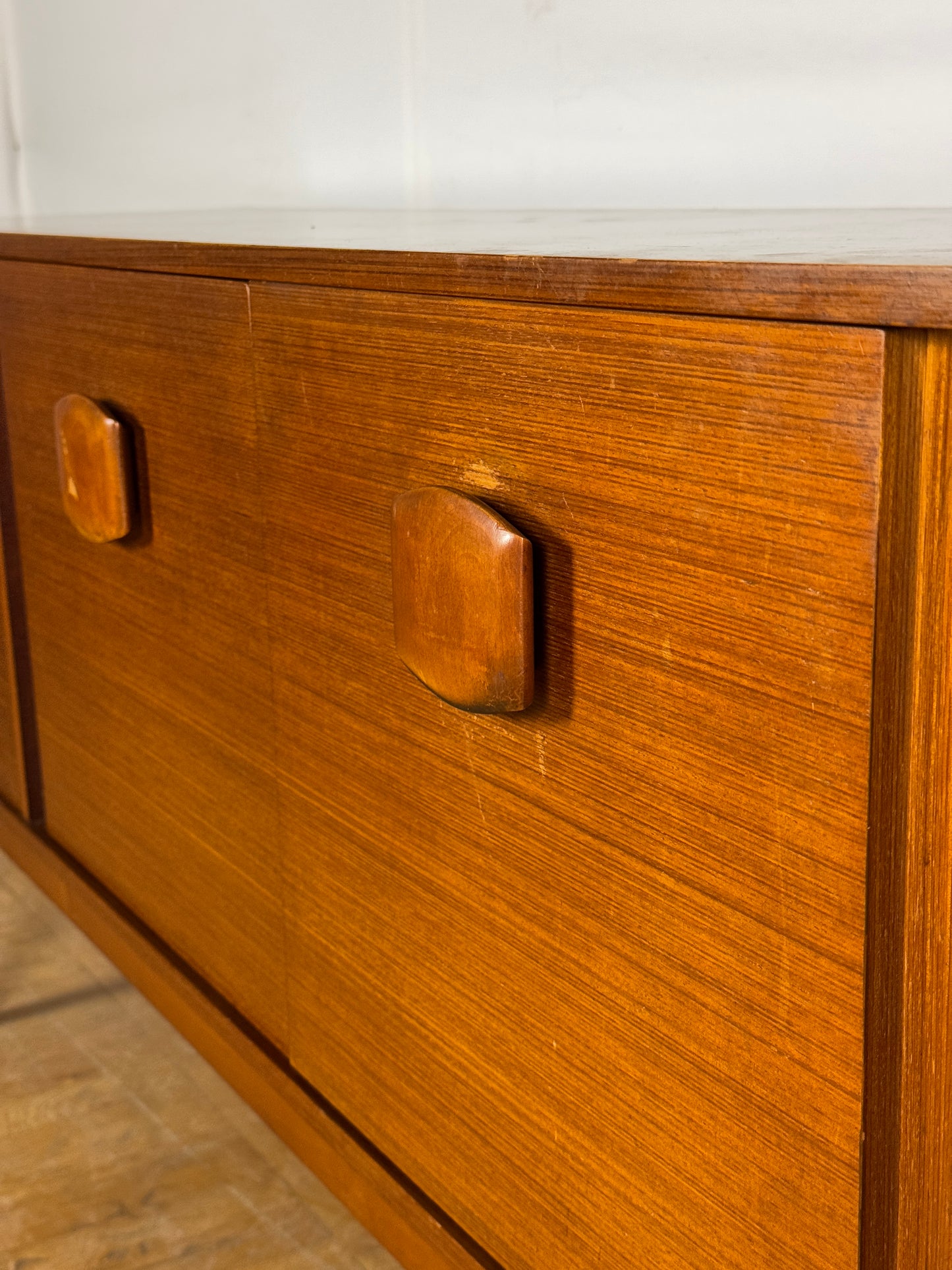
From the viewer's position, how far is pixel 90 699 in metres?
1.45

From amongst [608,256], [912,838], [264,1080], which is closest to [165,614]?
[264,1080]

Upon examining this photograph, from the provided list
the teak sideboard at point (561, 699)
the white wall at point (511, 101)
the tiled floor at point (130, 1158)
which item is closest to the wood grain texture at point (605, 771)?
the teak sideboard at point (561, 699)

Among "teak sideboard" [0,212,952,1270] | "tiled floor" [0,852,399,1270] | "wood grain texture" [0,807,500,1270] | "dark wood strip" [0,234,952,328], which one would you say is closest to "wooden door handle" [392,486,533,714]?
"teak sideboard" [0,212,952,1270]

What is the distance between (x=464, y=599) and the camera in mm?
774

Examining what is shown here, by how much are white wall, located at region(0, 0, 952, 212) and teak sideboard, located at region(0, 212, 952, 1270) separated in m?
0.16

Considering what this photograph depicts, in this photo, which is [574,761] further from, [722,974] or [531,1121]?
[531,1121]

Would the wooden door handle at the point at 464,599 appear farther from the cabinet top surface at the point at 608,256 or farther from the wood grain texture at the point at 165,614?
the wood grain texture at the point at 165,614

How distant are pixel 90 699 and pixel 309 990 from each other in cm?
49

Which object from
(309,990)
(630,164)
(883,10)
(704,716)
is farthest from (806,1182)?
(630,164)

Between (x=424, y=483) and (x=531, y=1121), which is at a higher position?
(x=424, y=483)

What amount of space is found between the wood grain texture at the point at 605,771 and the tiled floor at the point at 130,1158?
0.21 meters

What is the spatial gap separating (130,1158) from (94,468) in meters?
0.63

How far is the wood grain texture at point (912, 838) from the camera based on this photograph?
55 cm

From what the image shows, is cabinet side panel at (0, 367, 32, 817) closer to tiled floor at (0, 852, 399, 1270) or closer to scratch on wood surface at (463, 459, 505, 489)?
tiled floor at (0, 852, 399, 1270)
